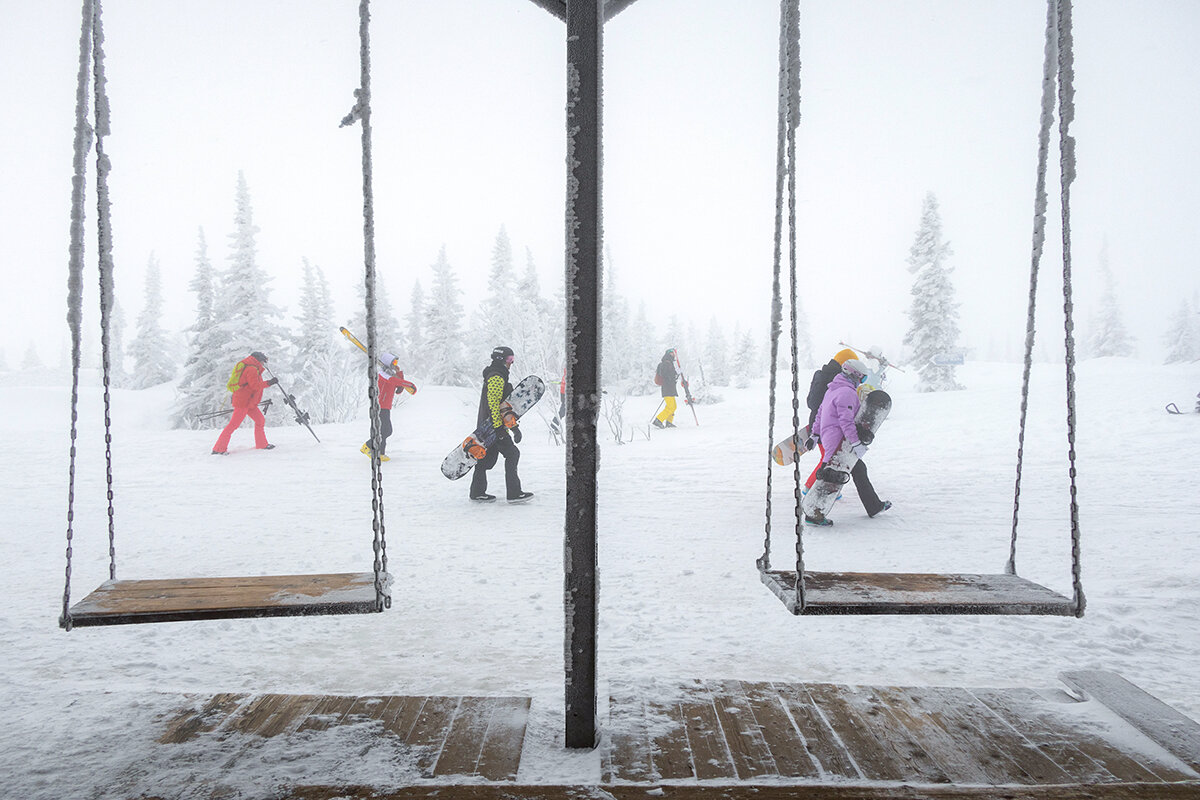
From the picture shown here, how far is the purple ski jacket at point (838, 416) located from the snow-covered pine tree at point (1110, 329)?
35.1m

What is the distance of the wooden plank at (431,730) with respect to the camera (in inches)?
88.8

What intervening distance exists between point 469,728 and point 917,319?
2319 cm

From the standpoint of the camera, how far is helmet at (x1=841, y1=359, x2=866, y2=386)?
6.07 metres

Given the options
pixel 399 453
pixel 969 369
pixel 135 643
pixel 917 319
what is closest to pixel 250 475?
pixel 399 453

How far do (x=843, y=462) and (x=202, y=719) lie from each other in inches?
195

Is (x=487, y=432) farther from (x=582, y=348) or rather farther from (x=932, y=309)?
(x=932, y=309)

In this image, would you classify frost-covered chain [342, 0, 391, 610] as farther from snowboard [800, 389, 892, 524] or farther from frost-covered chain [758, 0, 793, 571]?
snowboard [800, 389, 892, 524]

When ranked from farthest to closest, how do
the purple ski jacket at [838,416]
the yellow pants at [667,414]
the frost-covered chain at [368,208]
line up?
the yellow pants at [667,414], the purple ski jacket at [838,416], the frost-covered chain at [368,208]

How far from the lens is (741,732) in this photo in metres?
2.42

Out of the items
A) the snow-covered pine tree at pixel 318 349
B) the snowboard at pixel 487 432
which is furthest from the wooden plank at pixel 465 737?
the snow-covered pine tree at pixel 318 349

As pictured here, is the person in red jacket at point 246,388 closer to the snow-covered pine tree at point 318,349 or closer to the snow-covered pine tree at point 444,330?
the snow-covered pine tree at point 318,349

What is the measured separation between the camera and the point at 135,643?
3.80m

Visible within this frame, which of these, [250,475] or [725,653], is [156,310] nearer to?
[250,475]

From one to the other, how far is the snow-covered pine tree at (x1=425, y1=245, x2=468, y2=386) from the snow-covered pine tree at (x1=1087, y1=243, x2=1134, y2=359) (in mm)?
29927
